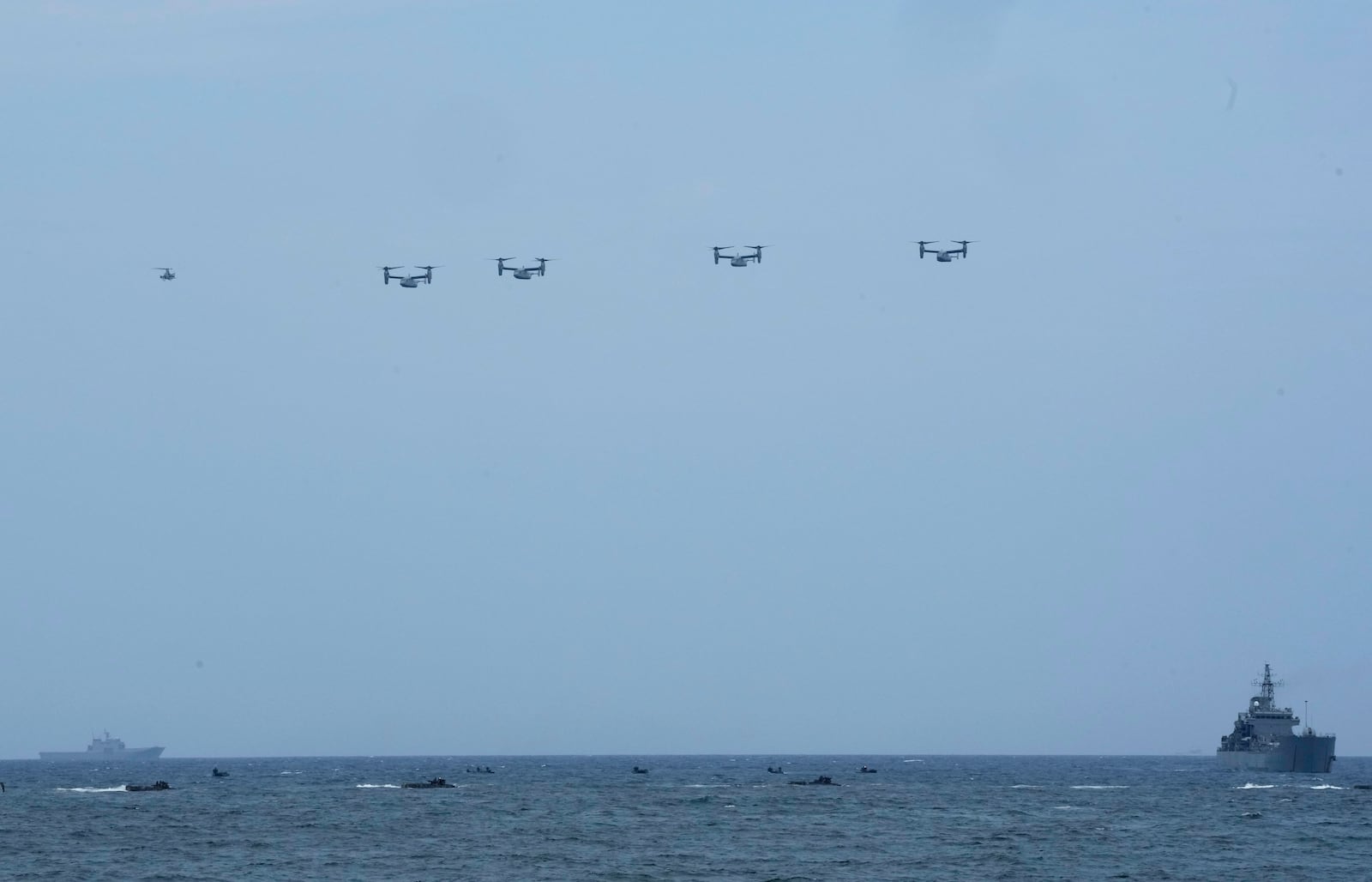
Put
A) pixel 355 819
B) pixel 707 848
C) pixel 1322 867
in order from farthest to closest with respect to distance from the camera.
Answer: pixel 355 819
pixel 707 848
pixel 1322 867

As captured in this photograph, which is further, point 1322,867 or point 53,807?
point 53,807

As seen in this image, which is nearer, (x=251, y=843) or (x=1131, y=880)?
(x=1131, y=880)

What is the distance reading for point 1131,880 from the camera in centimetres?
8894

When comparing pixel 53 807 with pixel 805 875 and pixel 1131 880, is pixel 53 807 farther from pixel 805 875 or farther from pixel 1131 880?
pixel 1131 880

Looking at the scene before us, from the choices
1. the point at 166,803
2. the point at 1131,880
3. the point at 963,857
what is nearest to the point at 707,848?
the point at 963,857

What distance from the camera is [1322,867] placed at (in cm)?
9594

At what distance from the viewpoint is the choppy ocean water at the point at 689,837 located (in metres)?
92.9

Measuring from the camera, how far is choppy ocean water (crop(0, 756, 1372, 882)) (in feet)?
305

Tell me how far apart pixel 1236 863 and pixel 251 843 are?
59433 millimetres

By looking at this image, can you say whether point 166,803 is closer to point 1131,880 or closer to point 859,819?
point 859,819

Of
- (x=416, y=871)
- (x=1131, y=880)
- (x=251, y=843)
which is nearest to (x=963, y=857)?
(x=1131, y=880)

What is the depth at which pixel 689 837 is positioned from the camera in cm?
11331

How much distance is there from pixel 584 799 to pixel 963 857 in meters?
70.3

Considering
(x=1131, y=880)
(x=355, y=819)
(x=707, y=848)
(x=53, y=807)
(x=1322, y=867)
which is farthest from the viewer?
A: (x=53, y=807)
